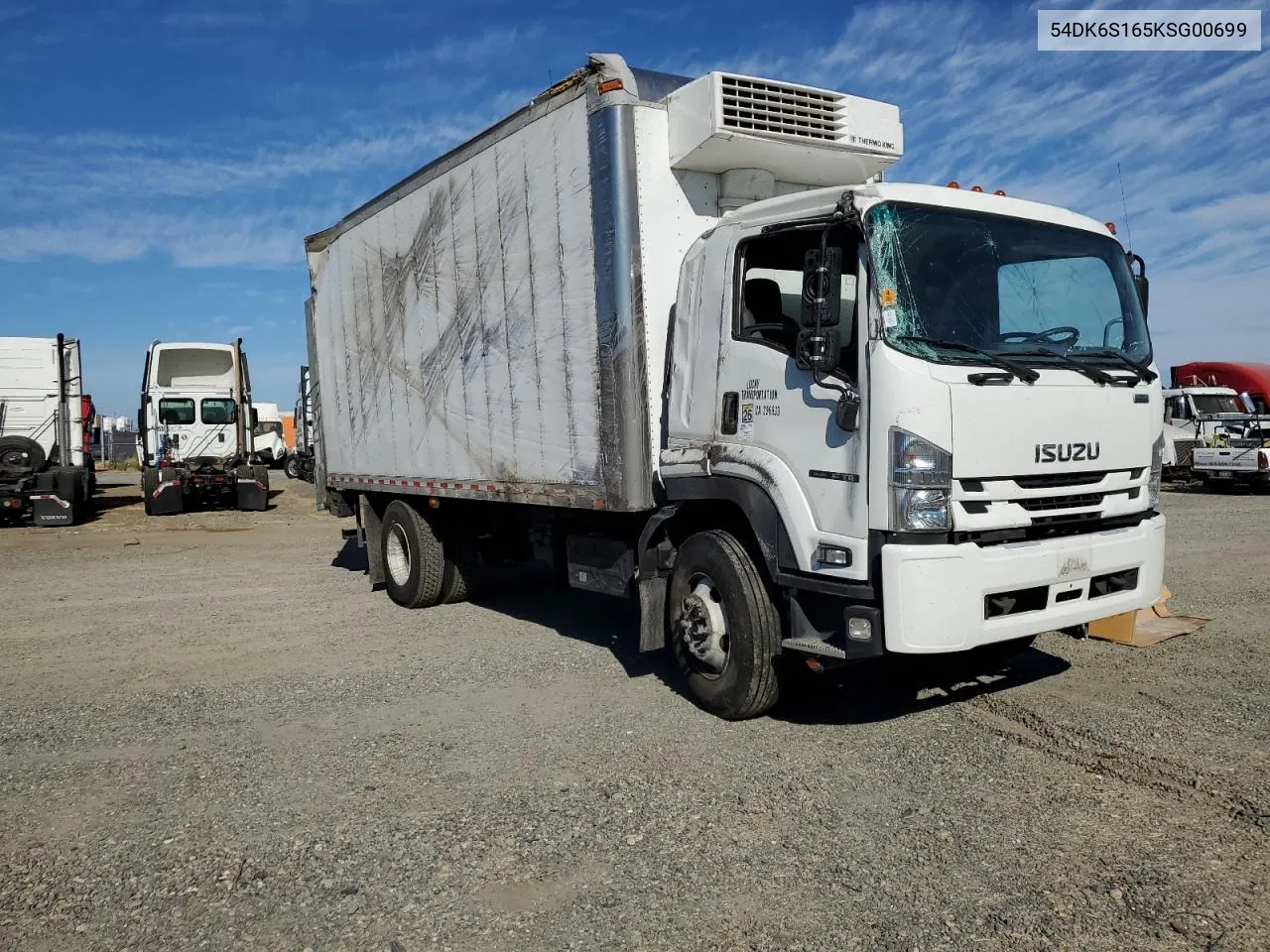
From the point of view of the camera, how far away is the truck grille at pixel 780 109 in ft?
18.3

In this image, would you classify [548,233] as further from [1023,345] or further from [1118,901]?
[1118,901]

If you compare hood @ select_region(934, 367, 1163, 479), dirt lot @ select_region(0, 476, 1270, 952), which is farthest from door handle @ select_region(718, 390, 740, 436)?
dirt lot @ select_region(0, 476, 1270, 952)

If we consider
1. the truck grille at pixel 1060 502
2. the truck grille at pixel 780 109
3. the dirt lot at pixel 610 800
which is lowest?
the dirt lot at pixel 610 800

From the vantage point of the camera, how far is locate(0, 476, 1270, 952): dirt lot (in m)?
3.40

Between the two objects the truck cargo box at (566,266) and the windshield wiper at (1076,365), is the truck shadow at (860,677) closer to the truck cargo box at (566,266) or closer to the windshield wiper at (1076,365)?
the truck cargo box at (566,266)

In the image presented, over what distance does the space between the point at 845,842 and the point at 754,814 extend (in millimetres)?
449

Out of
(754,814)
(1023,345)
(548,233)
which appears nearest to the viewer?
(754,814)

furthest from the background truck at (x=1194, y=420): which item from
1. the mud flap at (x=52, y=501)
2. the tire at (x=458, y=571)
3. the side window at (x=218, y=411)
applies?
the mud flap at (x=52, y=501)

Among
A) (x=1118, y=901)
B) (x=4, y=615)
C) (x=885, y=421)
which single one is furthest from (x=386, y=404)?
(x=1118, y=901)

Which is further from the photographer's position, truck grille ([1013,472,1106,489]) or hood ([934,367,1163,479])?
truck grille ([1013,472,1106,489])

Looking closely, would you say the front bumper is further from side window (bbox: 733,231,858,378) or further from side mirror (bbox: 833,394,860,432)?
side window (bbox: 733,231,858,378)

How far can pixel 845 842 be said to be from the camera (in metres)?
3.93

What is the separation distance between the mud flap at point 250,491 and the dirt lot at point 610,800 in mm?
13975

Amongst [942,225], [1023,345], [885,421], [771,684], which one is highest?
[942,225]
